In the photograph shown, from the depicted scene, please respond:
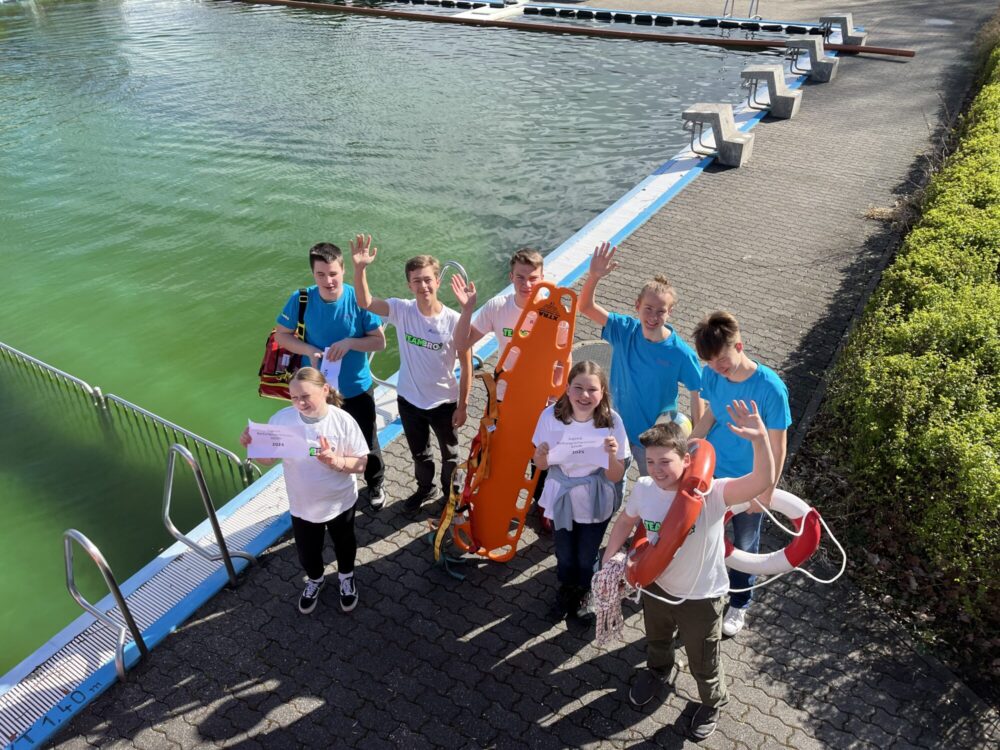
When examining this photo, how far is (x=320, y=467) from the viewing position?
4.41 metres

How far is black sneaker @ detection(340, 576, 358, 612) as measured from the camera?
486cm

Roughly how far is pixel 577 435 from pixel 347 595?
1862mm

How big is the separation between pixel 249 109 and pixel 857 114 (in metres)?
A: 13.3

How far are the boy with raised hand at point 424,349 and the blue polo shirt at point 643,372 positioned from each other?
3.29 feet

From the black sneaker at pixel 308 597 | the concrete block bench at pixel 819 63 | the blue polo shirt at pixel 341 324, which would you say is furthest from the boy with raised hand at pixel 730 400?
the concrete block bench at pixel 819 63

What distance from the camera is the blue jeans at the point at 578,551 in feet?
14.8

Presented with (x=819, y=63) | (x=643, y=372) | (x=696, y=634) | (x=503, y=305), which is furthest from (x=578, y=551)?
(x=819, y=63)

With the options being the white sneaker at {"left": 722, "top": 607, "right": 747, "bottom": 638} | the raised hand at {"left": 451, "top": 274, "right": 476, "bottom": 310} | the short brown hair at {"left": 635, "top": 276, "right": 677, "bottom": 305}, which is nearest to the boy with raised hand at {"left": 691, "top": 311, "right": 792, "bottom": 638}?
the white sneaker at {"left": 722, "top": 607, "right": 747, "bottom": 638}

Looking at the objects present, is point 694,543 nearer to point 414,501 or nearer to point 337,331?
point 414,501

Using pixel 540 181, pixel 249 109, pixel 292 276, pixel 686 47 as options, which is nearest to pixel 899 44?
pixel 686 47

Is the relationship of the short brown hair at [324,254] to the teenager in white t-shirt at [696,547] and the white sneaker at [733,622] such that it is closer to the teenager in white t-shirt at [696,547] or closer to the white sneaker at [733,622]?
the teenager in white t-shirt at [696,547]

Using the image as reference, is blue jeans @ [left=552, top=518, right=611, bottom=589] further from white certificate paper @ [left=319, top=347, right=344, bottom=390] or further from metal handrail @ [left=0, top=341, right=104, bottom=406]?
metal handrail @ [left=0, top=341, right=104, bottom=406]

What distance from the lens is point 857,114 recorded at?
15719mm

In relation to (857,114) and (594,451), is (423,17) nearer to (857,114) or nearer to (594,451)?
(857,114)
